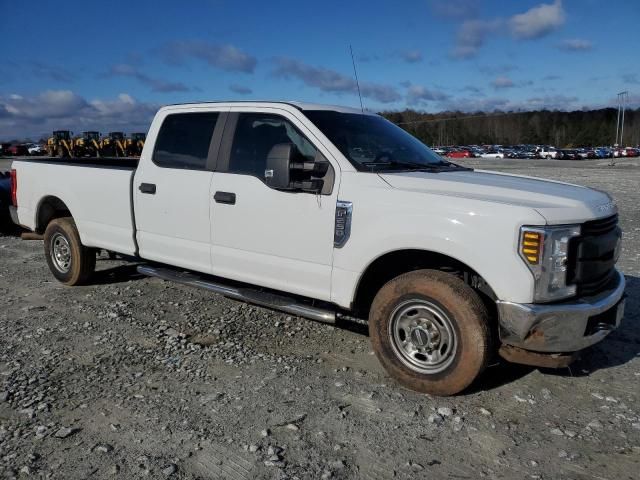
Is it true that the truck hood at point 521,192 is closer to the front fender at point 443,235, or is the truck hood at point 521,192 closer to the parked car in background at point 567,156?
the front fender at point 443,235

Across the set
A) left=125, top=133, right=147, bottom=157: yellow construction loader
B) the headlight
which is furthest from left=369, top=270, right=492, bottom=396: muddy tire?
left=125, top=133, right=147, bottom=157: yellow construction loader

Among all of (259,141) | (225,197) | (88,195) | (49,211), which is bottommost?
(49,211)

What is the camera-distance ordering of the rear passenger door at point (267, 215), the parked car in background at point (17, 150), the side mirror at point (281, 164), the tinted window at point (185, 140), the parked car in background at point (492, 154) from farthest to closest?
the parked car in background at point (492, 154), the parked car in background at point (17, 150), the tinted window at point (185, 140), the rear passenger door at point (267, 215), the side mirror at point (281, 164)

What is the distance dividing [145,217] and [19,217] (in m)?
2.65

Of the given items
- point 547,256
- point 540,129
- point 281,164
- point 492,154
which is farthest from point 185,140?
point 540,129

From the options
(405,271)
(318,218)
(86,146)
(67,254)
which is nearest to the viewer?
(318,218)

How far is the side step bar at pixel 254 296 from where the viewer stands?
4.42m

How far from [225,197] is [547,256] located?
264 cm

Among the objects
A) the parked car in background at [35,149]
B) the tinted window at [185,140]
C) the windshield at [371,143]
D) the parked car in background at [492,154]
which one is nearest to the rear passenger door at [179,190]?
the tinted window at [185,140]

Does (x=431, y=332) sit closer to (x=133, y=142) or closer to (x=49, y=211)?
(x=49, y=211)

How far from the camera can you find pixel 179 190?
5211mm

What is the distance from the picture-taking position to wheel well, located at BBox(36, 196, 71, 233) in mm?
Answer: 6785

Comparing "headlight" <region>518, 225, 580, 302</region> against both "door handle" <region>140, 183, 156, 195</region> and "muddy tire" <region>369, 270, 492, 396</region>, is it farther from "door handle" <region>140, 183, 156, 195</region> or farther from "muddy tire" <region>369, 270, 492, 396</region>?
"door handle" <region>140, 183, 156, 195</region>

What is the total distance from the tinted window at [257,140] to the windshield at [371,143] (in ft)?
0.72
